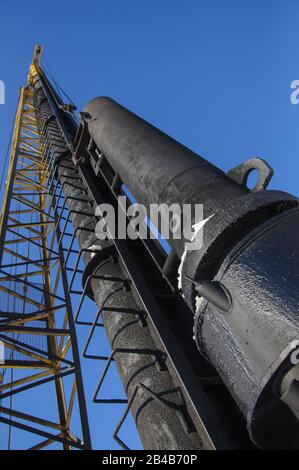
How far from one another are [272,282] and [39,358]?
7.28m

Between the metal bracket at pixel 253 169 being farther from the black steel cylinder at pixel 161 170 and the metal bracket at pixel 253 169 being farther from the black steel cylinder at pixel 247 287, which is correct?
the black steel cylinder at pixel 161 170

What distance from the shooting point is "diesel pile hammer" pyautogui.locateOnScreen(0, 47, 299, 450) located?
7.13 feet

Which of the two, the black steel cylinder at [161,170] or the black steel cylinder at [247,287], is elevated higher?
the black steel cylinder at [161,170]

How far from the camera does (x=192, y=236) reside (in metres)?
3.06

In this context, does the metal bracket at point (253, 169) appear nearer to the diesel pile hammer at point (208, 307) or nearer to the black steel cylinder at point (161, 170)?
the diesel pile hammer at point (208, 307)

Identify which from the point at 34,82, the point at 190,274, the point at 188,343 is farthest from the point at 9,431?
the point at 34,82

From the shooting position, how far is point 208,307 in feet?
8.95

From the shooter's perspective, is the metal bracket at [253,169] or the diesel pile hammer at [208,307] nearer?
the diesel pile hammer at [208,307]

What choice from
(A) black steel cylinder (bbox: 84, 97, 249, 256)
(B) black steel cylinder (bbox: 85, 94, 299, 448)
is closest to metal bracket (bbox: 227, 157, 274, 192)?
(B) black steel cylinder (bbox: 85, 94, 299, 448)

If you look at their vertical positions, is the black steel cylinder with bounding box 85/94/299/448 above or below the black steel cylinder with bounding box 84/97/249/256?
below

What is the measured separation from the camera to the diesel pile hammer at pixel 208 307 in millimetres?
2172

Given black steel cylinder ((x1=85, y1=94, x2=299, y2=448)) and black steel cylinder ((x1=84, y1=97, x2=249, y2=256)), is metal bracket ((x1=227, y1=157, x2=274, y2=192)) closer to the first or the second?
black steel cylinder ((x1=85, y1=94, x2=299, y2=448))

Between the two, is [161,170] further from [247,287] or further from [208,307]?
[247,287]

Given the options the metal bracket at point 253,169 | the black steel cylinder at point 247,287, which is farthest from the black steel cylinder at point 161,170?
the metal bracket at point 253,169
